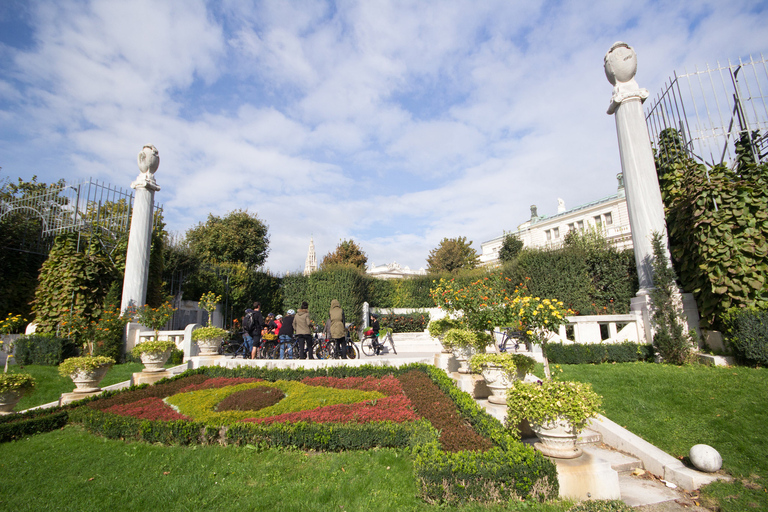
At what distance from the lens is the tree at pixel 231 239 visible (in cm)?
2430

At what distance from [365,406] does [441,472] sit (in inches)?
102

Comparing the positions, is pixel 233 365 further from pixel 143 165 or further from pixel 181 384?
pixel 143 165

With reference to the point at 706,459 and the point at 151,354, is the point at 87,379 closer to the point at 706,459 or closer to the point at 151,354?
the point at 151,354

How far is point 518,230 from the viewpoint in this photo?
45062 mm

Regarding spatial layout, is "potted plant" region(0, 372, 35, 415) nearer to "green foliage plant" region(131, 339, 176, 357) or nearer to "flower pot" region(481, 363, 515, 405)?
"green foliage plant" region(131, 339, 176, 357)

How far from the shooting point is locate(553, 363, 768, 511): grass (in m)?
3.73

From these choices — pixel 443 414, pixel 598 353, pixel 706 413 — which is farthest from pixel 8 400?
pixel 598 353

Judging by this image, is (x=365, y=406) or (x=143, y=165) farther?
(x=143, y=165)

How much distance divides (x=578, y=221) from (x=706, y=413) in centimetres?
3673

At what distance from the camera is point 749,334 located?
6.93 m

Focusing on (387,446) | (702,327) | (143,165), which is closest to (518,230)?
(702,327)

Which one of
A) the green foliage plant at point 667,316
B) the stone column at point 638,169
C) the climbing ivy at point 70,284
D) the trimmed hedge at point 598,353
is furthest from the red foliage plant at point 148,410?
the stone column at point 638,169

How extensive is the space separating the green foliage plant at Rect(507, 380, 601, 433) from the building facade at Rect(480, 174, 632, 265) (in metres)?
27.8

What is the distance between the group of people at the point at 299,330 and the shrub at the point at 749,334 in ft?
27.6
